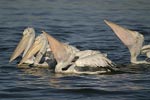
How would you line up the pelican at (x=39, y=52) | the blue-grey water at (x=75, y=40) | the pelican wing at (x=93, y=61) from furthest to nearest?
the pelican at (x=39, y=52) → the pelican wing at (x=93, y=61) → the blue-grey water at (x=75, y=40)

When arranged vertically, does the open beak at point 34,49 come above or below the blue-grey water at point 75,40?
above

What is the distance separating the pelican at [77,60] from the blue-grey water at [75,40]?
223 mm

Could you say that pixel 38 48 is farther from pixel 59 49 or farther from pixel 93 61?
pixel 93 61

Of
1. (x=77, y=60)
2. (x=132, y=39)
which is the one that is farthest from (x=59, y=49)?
(x=132, y=39)

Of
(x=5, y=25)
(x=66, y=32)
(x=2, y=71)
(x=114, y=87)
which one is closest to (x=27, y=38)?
(x=2, y=71)

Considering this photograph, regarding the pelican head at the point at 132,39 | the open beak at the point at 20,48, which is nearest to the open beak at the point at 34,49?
the open beak at the point at 20,48

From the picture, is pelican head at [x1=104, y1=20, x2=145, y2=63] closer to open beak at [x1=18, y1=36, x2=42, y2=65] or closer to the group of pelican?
the group of pelican

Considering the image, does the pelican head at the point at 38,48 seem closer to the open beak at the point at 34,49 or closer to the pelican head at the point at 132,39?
the open beak at the point at 34,49

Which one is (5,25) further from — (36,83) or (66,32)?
(36,83)

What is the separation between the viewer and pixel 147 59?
12289 mm

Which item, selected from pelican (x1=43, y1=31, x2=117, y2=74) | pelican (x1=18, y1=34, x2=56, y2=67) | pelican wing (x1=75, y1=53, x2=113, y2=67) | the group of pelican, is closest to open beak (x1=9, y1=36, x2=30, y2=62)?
the group of pelican

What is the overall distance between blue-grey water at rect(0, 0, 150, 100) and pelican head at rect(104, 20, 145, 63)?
0.25m

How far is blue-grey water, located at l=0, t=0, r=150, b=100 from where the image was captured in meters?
9.59

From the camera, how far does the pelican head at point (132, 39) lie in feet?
38.5
